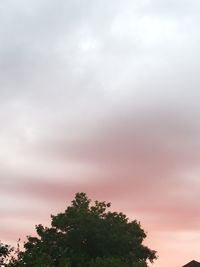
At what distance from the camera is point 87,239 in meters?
73.6

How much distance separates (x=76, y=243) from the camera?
73438mm

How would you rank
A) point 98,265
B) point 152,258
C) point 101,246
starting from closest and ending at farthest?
point 98,265
point 101,246
point 152,258

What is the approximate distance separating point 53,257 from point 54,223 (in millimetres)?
6624

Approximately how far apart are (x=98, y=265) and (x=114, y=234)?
51.3 feet

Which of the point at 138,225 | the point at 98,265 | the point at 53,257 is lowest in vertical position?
the point at 98,265

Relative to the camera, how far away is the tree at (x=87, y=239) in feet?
235

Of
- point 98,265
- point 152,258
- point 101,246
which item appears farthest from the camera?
point 152,258

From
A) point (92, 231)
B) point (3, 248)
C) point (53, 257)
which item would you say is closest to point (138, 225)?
point (92, 231)

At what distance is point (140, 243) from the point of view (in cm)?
7588

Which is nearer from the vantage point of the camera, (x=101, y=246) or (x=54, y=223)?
(x=101, y=246)

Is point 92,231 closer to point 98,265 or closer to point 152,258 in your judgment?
point 152,258

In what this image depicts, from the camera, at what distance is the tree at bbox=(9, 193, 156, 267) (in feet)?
235

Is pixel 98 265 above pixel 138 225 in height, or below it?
below

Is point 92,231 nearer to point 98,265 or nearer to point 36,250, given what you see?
point 36,250
